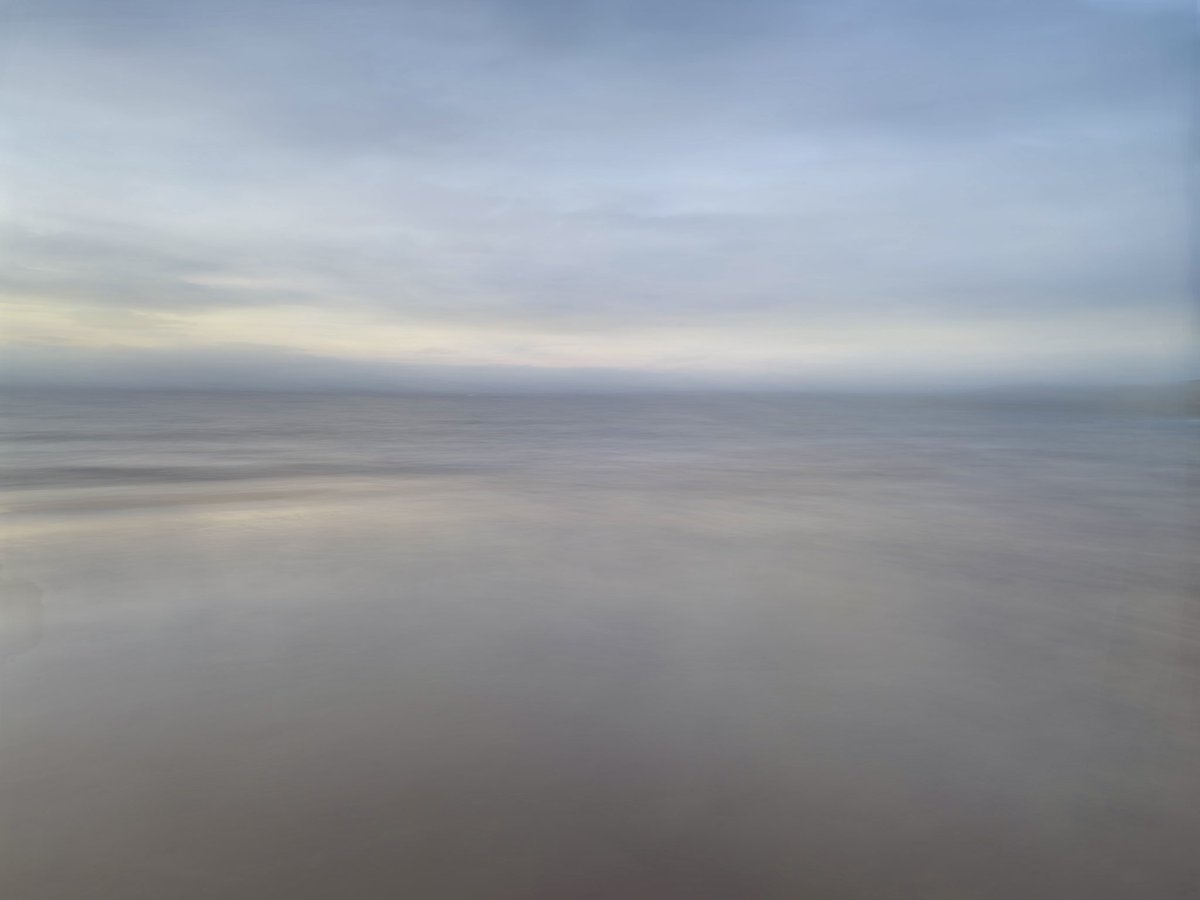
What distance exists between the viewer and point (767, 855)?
1662 millimetres

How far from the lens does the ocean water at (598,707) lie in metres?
1.64

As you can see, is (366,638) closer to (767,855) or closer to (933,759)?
(767,855)

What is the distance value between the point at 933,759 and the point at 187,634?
2682 mm

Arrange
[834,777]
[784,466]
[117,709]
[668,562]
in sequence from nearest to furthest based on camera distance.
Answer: [834,777] < [117,709] < [668,562] < [784,466]

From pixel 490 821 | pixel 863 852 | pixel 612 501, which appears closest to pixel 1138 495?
pixel 612 501

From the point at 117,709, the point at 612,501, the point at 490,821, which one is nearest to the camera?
the point at 490,821

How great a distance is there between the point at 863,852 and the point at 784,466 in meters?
8.25

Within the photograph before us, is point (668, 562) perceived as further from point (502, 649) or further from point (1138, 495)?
point (1138, 495)

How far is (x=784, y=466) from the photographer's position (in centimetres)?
970

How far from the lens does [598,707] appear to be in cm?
239

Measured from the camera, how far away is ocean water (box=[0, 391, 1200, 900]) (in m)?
1.64

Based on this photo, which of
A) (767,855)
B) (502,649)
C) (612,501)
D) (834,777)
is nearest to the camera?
(767,855)

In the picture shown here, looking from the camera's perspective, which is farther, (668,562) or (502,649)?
(668,562)

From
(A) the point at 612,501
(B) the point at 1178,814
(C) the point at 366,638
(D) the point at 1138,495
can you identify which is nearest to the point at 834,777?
(B) the point at 1178,814
